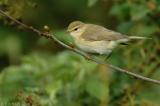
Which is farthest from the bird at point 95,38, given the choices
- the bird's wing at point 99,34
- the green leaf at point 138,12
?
the green leaf at point 138,12

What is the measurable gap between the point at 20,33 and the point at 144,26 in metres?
3.10

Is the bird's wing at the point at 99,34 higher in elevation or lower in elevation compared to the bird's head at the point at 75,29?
lower

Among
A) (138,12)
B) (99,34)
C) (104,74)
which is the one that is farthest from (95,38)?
(138,12)

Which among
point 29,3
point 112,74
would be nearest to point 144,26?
point 112,74

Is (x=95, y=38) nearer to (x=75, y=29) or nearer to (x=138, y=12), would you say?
(x=75, y=29)

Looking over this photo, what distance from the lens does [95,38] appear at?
596 centimetres

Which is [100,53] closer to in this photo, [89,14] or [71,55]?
[71,55]

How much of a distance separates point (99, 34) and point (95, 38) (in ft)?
0.18

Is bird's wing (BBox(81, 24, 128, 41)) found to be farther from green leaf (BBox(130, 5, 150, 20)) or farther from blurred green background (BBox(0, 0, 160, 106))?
green leaf (BBox(130, 5, 150, 20))

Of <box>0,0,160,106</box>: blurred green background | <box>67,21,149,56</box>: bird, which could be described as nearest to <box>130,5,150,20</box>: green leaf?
<box>0,0,160,106</box>: blurred green background

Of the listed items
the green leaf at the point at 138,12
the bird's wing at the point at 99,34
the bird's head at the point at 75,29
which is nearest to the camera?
the bird's wing at the point at 99,34

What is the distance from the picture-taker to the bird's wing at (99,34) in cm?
584

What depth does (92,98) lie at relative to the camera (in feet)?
20.6

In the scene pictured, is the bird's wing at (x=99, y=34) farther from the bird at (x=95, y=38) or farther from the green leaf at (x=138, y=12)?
the green leaf at (x=138, y=12)
